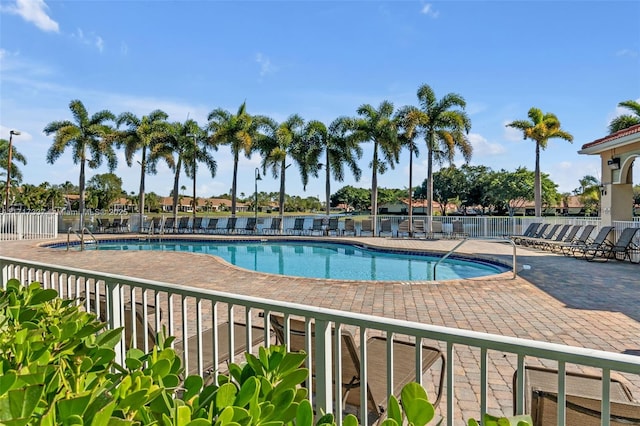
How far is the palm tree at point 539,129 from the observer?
19141 mm

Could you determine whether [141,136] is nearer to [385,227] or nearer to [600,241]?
[385,227]

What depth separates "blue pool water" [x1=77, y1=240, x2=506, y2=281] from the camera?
1092 cm

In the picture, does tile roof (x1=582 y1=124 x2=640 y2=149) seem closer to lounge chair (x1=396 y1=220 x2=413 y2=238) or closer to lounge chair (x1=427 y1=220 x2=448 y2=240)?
lounge chair (x1=427 y1=220 x2=448 y2=240)

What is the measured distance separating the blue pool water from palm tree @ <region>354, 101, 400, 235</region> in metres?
5.28

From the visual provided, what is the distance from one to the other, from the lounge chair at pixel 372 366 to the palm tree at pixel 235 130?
20.3 m

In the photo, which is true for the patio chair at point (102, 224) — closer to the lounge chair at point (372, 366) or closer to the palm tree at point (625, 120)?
the lounge chair at point (372, 366)

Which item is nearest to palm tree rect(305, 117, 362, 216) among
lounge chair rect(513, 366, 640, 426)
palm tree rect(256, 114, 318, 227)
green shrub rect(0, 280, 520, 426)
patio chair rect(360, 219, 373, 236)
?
palm tree rect(256, 114, 318, 227)

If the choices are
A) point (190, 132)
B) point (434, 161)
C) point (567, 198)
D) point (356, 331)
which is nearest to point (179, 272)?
point (356, 331)

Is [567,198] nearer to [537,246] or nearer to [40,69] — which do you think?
[537,246]

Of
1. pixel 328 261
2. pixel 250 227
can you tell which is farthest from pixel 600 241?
pixel 250 227

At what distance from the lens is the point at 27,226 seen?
Result: 1803cm

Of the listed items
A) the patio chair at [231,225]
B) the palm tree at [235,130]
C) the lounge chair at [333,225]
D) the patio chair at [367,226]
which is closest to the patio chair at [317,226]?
the lounge chair at [333,225]

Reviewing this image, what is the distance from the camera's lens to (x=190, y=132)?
24.0 metres

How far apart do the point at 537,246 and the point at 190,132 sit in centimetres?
1961
